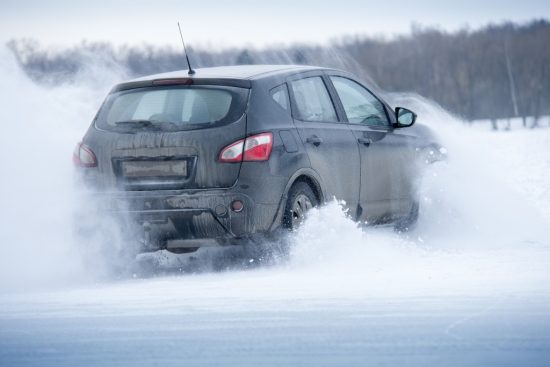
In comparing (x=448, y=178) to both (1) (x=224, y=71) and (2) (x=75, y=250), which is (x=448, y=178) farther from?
(2) (x=75, y=250)

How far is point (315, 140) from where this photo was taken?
27.1 ft

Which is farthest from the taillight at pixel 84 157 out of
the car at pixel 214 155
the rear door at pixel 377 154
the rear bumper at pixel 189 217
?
the rear door at pixel 377 154

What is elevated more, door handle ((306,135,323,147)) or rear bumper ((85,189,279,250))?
door handle ((306,135,323,147))

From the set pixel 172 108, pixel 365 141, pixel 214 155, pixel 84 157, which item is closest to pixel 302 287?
pixel 214 155

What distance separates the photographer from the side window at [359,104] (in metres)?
9.15

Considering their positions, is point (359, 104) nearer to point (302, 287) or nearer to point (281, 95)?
point (281, 95)

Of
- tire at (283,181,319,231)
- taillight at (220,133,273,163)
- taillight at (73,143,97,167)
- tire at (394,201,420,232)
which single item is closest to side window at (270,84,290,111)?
taillight at (220,133,273,163)

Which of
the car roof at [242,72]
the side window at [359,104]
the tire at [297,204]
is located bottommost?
the tire at [297,204]

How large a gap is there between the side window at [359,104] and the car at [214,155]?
38 centimetres

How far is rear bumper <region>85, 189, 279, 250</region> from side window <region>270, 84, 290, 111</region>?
0.88 metres

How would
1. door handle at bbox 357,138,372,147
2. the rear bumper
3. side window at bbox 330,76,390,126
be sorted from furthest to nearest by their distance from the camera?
side window at bbox 330,76,390,126
door handle at bbox 357,138,372,147
the rear bumper

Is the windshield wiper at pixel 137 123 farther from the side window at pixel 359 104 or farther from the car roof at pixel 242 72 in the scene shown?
the side window at pixel 359 104

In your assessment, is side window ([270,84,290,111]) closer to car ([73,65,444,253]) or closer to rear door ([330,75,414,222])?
car ([73,65,444,253])

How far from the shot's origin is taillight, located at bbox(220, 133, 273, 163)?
764 centimetres
